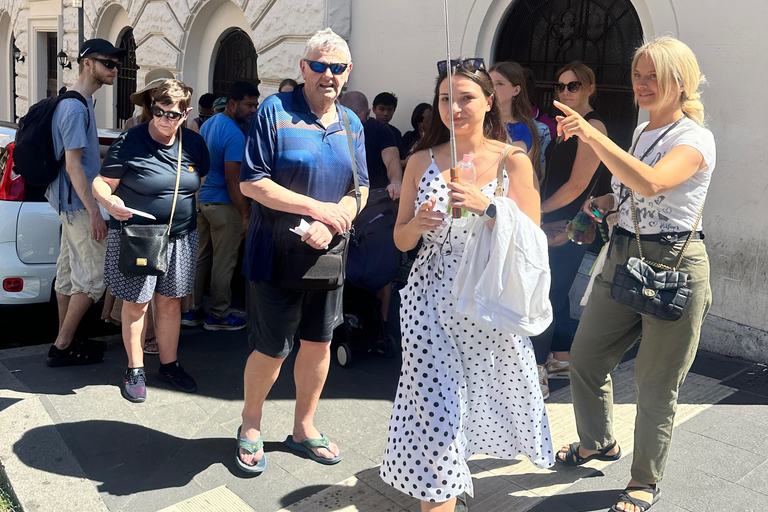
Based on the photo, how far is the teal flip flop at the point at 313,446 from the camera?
3.62 meters

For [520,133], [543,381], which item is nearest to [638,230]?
[520,133]

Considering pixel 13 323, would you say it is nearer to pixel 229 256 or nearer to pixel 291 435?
pixel 229 256

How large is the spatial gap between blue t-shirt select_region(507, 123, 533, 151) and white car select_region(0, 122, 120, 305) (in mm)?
2876

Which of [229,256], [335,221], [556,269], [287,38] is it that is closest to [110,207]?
[335,221]

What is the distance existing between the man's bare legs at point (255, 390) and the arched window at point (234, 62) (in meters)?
7.36

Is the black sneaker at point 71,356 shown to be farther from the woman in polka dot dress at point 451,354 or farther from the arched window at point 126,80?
the arched window at point 126,80

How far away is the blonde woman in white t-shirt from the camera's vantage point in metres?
2.83

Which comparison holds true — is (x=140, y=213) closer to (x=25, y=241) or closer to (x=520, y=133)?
(x=25, y=241)

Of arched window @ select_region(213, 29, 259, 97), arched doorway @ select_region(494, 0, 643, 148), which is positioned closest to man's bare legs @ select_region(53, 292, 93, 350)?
arched doorway @ select_region(494, 0, 643, 148)

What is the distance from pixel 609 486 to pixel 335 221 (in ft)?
5.51

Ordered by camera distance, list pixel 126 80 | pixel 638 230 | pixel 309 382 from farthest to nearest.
Answer: pixel 126 80
pixel 309 382
pixel 638 230

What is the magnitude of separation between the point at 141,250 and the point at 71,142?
3.30 feet

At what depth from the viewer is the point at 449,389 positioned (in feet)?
9.28

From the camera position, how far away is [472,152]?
2.97 m
